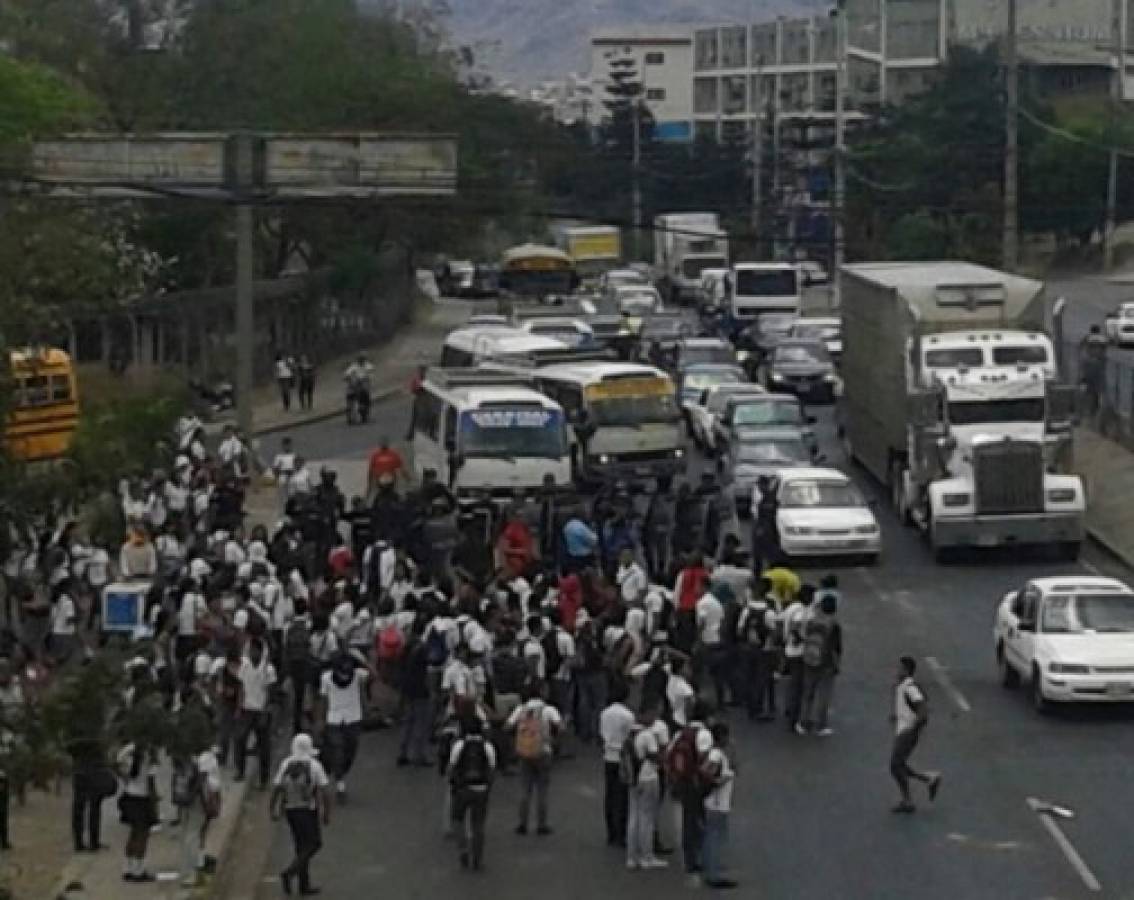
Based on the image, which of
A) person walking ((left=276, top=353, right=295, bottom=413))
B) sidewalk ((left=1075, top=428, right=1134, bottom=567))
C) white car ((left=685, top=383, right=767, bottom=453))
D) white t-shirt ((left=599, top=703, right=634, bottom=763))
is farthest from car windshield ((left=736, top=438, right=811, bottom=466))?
person walking ((left=276, top=353, right=295, bottom=413))

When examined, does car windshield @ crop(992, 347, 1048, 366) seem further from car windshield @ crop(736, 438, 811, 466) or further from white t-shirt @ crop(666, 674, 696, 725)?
white t-shirt @ crop(666, 674, 696, 725)

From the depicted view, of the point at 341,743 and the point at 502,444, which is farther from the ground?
the point at 502,444

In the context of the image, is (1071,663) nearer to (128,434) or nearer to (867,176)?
(128,434)

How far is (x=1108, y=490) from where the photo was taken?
45.7 meters

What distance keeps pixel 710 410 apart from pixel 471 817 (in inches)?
1195

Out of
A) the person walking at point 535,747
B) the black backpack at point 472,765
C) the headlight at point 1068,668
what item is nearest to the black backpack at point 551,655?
the person walking at point 535,747

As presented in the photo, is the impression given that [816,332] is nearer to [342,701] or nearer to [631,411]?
[631,411]

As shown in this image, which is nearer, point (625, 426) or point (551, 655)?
point (551, 655)

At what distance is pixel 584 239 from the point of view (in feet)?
381

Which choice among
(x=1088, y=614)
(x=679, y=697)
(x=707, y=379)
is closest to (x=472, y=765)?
(x=679, y=697)

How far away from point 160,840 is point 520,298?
6665 cm

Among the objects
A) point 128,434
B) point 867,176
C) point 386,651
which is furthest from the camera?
point 867,176

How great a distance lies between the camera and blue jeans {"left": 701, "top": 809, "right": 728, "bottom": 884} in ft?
71.1

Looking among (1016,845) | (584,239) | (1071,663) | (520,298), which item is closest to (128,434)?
(1016,845)
